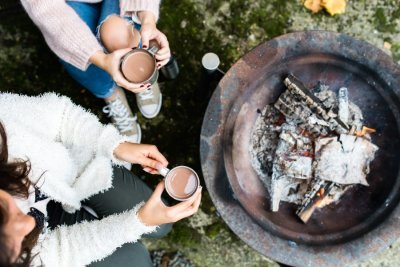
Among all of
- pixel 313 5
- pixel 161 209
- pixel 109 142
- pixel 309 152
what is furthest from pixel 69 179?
pixel 313 5

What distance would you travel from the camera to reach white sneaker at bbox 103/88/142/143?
2598mm

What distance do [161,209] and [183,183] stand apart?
130mm

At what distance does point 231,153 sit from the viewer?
209 centimetres

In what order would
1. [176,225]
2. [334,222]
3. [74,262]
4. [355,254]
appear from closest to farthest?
[74,262] < [355,254] < [334,222] < [176,225]

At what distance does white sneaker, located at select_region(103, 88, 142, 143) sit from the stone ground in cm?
10

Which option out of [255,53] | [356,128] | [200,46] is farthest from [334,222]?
[200,46]

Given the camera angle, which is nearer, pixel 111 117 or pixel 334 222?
pixel 334 222

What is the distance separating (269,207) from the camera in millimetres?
2180

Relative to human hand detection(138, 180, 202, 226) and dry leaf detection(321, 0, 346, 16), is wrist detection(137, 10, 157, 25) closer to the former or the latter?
human hand detection(138, 180, 202, 226)

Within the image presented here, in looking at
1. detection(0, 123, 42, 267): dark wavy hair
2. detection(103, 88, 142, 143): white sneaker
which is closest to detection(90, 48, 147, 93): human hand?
detection(0, 123, 42, 267): dark wavy hair

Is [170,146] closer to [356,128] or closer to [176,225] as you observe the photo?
[176,225]

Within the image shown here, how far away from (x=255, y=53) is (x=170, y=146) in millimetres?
936

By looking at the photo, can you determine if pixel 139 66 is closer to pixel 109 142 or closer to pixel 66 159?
pixel 109 142

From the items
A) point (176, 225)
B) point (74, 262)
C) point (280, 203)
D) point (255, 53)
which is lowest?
point (176, 225)
